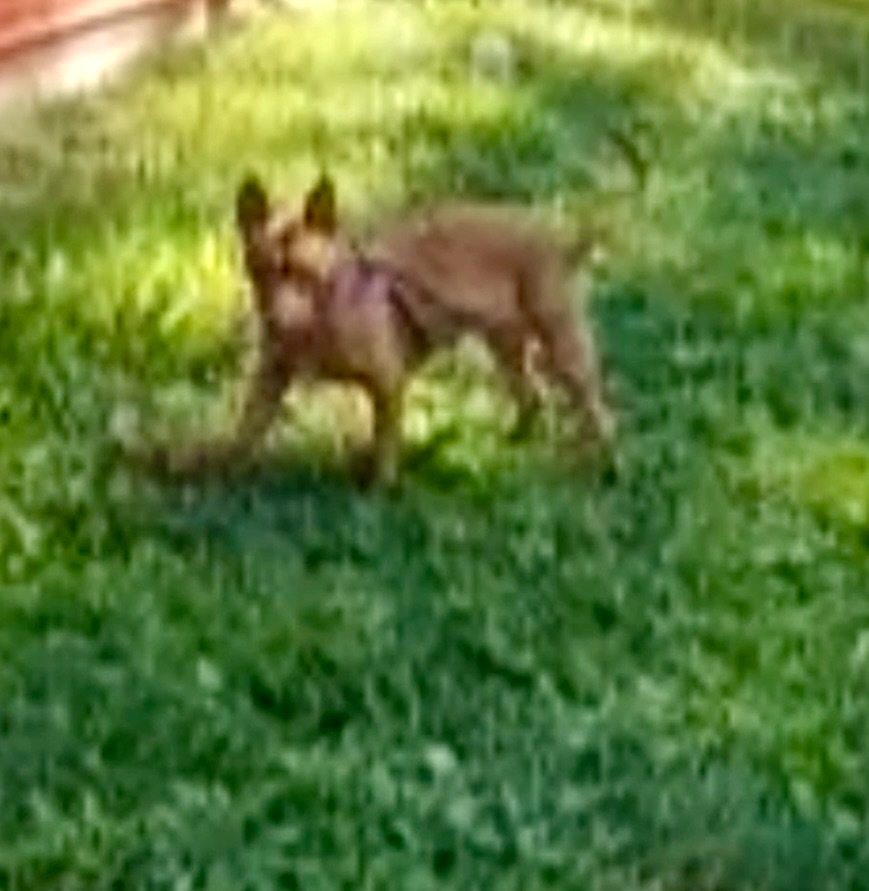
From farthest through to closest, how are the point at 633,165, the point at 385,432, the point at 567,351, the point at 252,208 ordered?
the point at 633,165 → the point at 567,351 → the point at 385,432 → the point at 252,208

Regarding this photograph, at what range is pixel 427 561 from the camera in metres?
6.50

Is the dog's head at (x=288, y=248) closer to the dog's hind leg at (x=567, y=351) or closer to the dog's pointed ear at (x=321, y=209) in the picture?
the dog's pointed ear at (x=321, y=209)

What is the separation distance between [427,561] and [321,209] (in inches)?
23.9

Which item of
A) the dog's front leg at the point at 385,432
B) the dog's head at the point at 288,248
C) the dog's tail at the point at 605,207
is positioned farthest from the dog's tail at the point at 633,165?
the dog's head at the point at 288,248

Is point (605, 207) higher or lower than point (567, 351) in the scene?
lower

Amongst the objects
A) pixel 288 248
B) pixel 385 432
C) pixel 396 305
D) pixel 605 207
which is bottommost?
pixel 605 207

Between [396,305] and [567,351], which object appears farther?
[567,351]

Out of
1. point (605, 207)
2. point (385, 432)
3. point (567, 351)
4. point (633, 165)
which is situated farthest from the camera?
point (633, 165)

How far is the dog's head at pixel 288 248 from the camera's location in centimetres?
645

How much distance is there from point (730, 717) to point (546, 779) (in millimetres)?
430

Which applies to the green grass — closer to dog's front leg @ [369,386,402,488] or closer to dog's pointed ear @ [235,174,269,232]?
dog's front leg @ [369,386,402,488]

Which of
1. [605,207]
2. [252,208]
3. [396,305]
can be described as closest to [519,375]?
[396,305]

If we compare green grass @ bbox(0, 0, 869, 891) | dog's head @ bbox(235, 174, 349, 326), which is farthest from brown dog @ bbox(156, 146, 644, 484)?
green grass @ bbox(0, 0, 869, 891)

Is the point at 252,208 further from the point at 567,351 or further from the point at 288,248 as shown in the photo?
the point at 567,351
